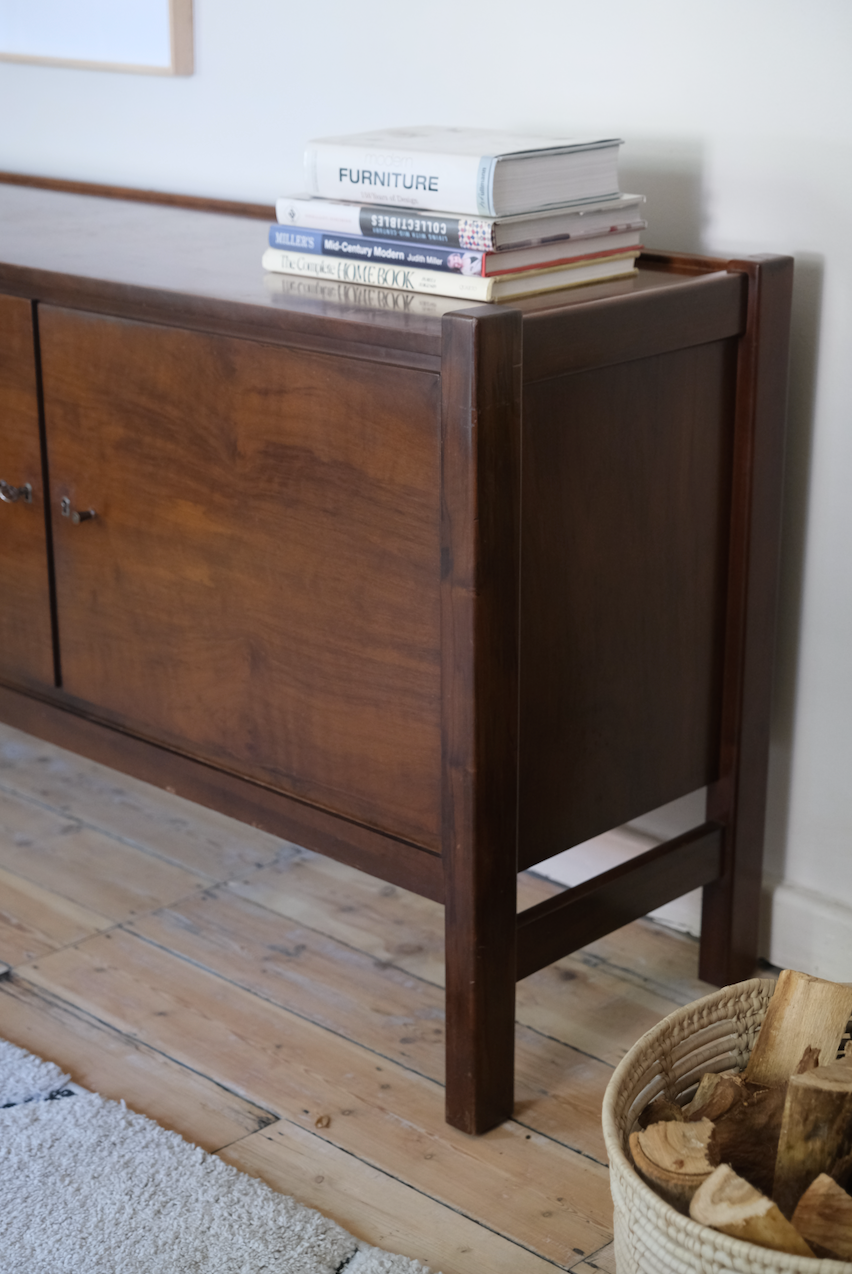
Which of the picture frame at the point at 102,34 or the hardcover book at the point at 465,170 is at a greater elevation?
the picture frame at the point at 102,34

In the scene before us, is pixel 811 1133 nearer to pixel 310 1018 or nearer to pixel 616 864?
pixel 310 1018

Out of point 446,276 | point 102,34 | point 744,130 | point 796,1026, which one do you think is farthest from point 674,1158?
point 102,34

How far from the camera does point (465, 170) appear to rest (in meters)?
1.35

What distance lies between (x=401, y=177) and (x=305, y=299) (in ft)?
0.50

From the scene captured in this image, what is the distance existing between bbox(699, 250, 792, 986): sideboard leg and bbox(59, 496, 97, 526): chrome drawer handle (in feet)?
2.39

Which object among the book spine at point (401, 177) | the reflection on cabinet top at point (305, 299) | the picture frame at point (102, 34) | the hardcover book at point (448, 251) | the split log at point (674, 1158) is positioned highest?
the picture frame at point (102, 34)

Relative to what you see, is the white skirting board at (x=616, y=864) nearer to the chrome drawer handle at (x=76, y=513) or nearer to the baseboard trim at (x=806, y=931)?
the baseboard trim at (x=806, y=931)

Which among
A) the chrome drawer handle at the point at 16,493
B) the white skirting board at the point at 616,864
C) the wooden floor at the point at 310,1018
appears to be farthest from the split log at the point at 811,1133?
the chrome drawer handle at the point at 16,493

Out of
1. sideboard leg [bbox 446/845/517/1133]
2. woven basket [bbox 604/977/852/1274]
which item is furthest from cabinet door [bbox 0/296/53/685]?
woven basket [bbox 604/977/852/1274]

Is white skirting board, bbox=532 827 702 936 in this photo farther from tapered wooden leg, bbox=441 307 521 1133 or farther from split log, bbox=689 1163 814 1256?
split log, bbox=689 1163 814 1256

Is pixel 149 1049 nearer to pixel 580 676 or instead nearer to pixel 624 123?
pixel 580 676

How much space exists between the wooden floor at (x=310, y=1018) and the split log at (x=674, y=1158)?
0.83 ft

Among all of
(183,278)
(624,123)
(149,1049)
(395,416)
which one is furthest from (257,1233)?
(624,123)

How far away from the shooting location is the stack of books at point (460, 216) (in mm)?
1351
